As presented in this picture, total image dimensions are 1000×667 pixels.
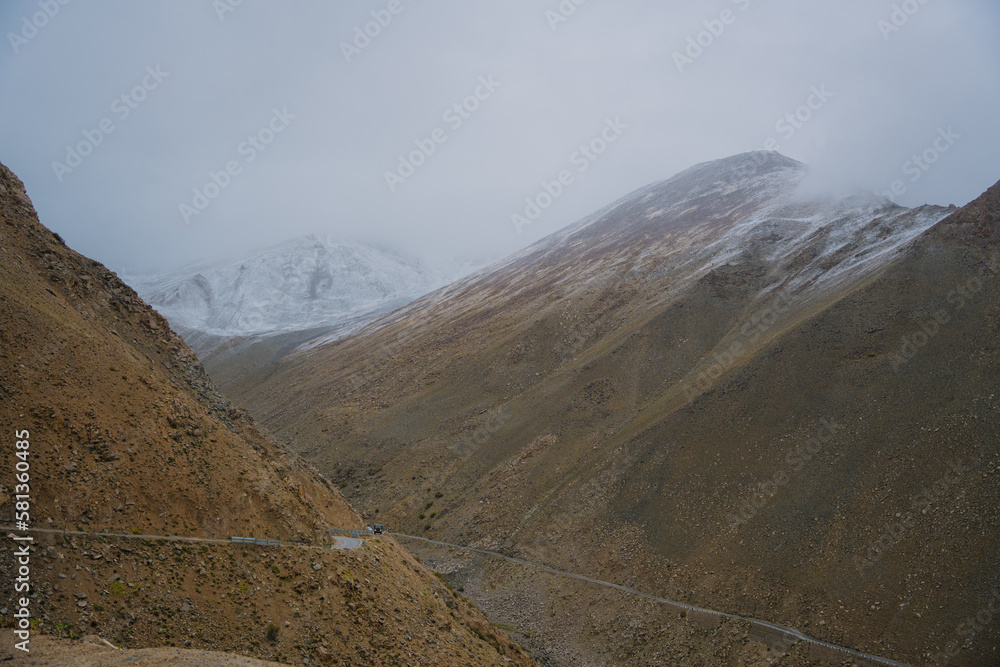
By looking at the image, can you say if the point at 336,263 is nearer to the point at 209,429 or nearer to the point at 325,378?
the point at 325,378

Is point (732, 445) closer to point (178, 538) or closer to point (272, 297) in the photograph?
point (178, 538)

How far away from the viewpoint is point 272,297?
175500 mm

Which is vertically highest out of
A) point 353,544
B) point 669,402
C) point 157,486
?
point 157,486

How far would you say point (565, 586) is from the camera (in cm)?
3250

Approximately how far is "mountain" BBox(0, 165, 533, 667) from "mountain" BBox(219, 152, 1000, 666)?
12872 millimetres

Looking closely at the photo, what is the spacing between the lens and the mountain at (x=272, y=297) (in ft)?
502

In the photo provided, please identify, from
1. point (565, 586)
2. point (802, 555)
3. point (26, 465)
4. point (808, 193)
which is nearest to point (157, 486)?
point (26, 465)

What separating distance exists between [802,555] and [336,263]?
188005 millimetres

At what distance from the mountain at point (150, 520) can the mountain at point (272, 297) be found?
12541 centimetres

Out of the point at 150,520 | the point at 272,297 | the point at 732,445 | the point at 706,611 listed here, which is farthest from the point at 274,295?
the point at 150,520

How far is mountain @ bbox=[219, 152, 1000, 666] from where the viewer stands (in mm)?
25531

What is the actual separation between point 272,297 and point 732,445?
537ft

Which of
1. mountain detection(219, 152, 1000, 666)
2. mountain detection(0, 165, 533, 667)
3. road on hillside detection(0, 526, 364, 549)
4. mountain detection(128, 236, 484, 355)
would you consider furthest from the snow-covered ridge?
road on hillside detection(0, 526, 364, 549)

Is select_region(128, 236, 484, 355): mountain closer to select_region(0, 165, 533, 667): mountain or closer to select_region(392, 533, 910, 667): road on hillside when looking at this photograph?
select_region(392, 533, 910, 667): road on hillside
